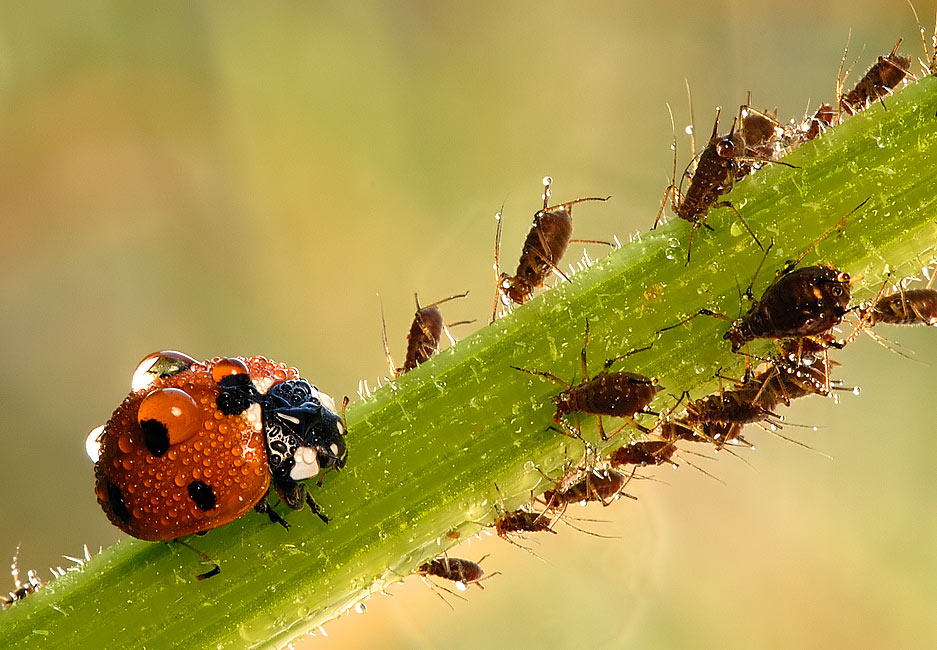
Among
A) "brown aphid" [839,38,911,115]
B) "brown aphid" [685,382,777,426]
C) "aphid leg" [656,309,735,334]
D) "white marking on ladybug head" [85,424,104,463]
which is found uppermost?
"brown aphid" [839,38,911,115]

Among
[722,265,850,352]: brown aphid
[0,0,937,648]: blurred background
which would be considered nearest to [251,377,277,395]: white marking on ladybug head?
[722,265,850,352]: brown aphid

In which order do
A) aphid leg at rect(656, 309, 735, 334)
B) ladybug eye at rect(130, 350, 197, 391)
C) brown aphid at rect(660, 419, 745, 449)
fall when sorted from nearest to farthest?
1. aphid leg at rect(656, 309, 735, 334)
2. ladybug eye at rect(130, 350, 197, 391)
3. brown aphid at rect(660, 419, 745, 449)

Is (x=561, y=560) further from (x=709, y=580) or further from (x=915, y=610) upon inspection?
(x=915, y=610)

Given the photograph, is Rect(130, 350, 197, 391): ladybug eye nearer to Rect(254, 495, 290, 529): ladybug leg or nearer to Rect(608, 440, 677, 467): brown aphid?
Rect(254, 495, 290, 529): ladybug leg

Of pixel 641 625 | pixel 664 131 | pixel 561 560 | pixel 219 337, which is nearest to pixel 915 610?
pixel 641 625

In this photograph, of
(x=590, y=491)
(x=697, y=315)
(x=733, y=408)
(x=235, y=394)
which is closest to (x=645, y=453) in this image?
(x=590, y=491)

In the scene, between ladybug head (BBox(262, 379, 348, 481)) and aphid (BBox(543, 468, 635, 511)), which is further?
aphid (BBox(543, 468, 635, 511))
